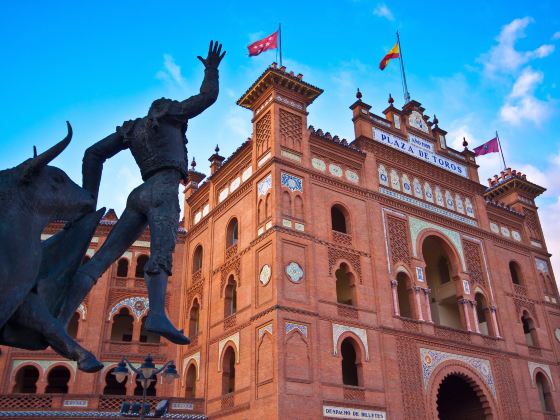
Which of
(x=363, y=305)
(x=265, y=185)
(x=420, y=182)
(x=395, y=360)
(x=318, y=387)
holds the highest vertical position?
(x=420, y=182)

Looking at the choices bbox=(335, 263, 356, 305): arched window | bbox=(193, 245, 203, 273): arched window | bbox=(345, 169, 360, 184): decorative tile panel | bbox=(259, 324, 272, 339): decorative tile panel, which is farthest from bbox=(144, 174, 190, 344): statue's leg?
bbox=(193, 245, 203, 273): arched window

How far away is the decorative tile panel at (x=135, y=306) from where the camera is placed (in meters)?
20.8

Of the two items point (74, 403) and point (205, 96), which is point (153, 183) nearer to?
point (205, 96)

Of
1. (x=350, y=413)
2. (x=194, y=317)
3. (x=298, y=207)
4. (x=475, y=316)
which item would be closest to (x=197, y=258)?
(x=194, y=317)

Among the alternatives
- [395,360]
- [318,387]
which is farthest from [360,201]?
[318,387]

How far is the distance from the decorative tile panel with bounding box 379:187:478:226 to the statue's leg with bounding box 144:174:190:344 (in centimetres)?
1720

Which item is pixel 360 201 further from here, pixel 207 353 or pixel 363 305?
pixel 207 353

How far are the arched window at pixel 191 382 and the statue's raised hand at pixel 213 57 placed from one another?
17.1 m

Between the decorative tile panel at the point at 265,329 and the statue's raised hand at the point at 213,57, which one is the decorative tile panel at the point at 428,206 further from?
the statue's raised hand at the point at 213,57

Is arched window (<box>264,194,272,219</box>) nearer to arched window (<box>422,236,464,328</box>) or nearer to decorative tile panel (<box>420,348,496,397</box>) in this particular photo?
decorative tile panel (<box>420,348,496,397</box>)

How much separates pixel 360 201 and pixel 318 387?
6435mm

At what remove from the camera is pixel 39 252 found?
9.05 feet

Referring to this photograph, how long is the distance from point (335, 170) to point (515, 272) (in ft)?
32.3

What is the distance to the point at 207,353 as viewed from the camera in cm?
1852
